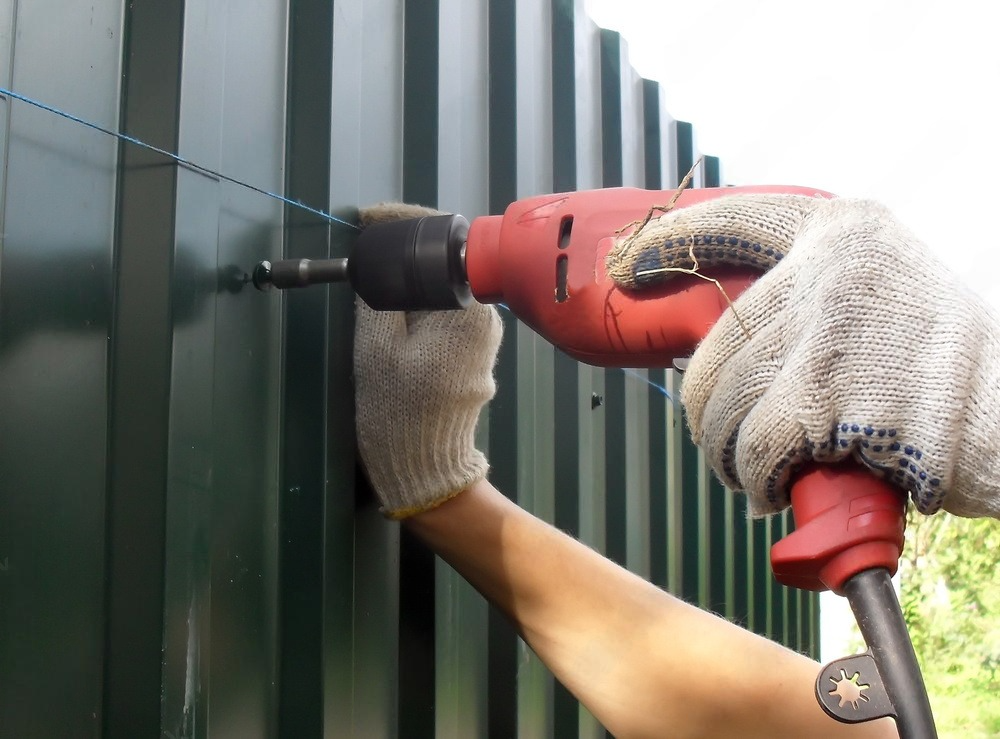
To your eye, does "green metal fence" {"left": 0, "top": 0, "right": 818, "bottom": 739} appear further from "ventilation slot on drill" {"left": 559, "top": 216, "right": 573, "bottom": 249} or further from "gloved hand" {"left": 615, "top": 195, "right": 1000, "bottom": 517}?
"gloved hand" {"left": 615, "top": 195, "right": 1000, "bottom": 517}

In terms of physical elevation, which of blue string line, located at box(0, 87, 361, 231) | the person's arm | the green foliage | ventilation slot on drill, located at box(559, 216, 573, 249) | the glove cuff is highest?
blue string line, located at box(0, 87, 361, 231)

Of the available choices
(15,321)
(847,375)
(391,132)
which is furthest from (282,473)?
(847,375)

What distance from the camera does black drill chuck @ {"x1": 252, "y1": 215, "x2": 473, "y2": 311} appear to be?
3.71ft

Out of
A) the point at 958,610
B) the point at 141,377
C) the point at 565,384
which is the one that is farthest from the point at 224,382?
the point at 958,610

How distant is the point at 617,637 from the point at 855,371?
2.30 ft

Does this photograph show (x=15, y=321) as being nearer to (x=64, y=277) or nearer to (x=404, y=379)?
(x=64, y=277)

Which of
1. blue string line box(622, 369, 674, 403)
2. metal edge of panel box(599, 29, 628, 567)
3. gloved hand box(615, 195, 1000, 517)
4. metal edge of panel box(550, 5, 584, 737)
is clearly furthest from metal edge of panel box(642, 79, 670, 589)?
gloved hand box(615, 195, 1000, 517)

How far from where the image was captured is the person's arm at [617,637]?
1.26 metres

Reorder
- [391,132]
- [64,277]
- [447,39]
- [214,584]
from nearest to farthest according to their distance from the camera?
1. [64,277]
2. [214,584]
3. [391,132]
4. [447,39]

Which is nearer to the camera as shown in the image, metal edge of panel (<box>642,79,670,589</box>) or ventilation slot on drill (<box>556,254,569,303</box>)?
ventilation slot on drill (<box>556,254,569,303</box>)

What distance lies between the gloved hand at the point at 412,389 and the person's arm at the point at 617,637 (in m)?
0.07

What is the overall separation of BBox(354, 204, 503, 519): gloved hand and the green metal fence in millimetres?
42

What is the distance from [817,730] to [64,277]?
3.59 feet

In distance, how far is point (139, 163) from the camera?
0.97 m
